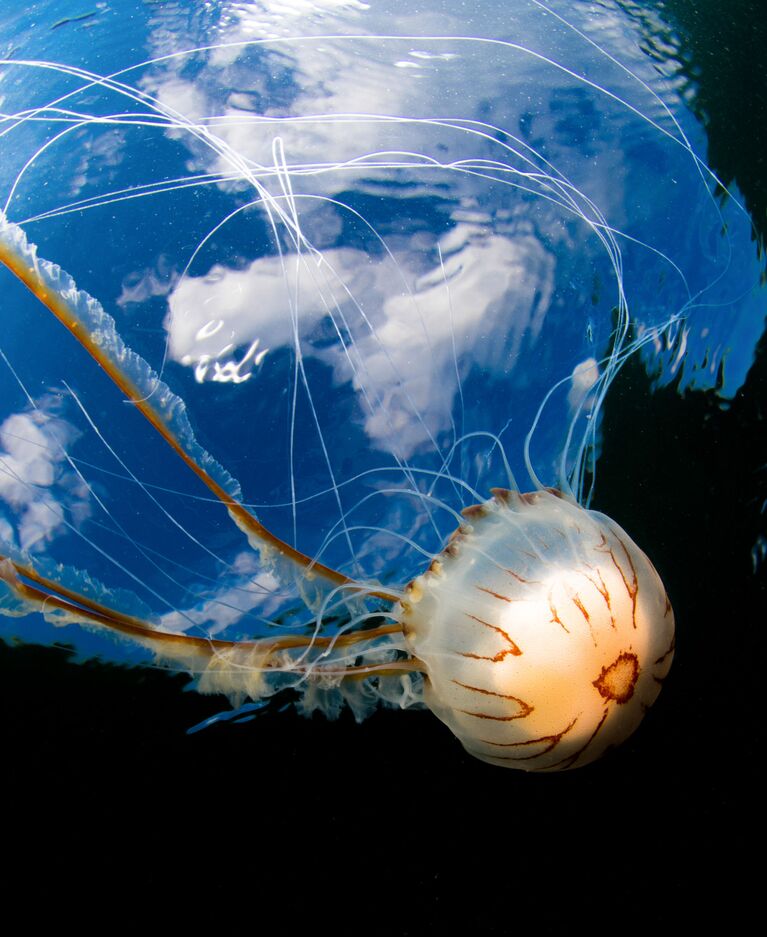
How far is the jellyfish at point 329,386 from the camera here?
1.20m

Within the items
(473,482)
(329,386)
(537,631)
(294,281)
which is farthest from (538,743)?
(294,281)

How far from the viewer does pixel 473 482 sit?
4.34 feet

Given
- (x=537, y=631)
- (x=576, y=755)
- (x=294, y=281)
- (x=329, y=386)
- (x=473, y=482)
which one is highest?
(x=294, y=281)

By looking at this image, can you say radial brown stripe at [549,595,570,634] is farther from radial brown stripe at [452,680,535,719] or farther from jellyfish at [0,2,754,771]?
radial brown stripe at [452,680,535,719]

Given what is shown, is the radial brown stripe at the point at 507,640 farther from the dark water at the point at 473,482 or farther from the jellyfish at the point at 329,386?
the dark water at the point at 473,482

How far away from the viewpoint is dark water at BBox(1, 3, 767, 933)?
1229mm

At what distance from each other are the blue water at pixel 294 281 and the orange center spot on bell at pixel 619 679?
336 millimetres

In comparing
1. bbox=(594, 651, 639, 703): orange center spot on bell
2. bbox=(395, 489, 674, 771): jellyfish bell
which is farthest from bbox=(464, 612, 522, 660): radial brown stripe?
bbox=(594, 651, 639, 703): orange center spot on bell

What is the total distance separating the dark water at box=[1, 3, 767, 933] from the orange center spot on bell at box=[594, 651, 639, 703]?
350mm

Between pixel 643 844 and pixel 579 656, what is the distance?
0.77m

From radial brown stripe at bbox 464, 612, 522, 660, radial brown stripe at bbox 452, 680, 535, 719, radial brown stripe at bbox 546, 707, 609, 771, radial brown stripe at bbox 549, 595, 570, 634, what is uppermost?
radial brown stripe at bbox 549, 595, 570, 634

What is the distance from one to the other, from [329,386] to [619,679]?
663mm

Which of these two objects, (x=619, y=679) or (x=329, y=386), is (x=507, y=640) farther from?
A: (x=329, y=386)

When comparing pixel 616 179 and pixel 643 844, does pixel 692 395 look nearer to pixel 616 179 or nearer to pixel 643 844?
pixel 616 179
